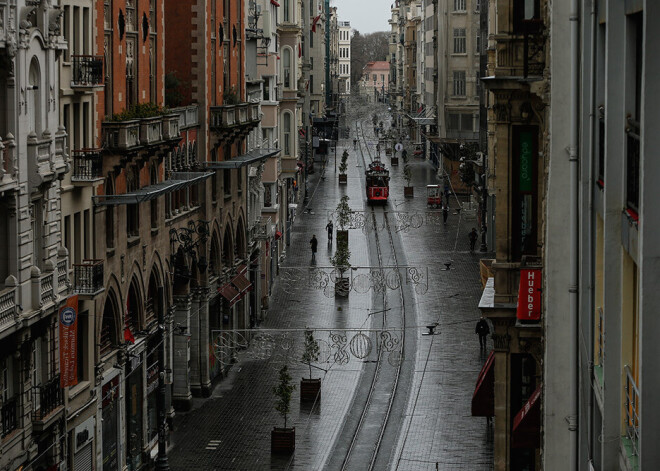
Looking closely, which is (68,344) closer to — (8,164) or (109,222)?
(8,164)

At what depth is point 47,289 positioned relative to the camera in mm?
30938

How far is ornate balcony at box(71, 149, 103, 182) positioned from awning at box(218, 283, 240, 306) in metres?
17.6

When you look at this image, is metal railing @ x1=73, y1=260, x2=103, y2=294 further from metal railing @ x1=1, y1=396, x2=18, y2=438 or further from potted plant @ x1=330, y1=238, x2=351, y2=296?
potted plant @ x1=330, y1=238, x2=351, y2=296

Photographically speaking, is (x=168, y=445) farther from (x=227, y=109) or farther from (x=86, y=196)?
(x=227, y=109)

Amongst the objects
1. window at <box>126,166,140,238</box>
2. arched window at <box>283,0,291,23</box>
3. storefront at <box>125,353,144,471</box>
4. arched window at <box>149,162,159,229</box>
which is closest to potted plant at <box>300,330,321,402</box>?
→ arched window at <box>149,162,159,229</box>

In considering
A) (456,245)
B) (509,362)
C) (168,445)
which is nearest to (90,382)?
(168,445)

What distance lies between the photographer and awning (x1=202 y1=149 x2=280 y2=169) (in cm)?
5288

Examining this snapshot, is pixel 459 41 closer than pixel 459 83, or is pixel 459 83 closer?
pixel 459 83

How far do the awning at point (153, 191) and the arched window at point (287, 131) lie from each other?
3641cm

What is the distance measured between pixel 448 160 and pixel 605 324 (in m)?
109

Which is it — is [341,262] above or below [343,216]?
below

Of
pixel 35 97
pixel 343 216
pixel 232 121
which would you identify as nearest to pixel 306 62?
pixel 343 216

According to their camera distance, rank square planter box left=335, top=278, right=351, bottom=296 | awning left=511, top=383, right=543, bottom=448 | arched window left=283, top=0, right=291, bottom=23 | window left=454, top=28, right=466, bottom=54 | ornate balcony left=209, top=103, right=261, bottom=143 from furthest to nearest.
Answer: window left=454, top=28, right=466, bottom=54
arched window left=283, top=0, right=291, bottom=23
square planter box left=335, top=278, right=351, bottom=296
ornate balcony left=209, top=103, right=261, bottom=143
awning left=511, top=383, right=543, bottom=448

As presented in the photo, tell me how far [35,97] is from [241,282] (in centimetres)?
2679
